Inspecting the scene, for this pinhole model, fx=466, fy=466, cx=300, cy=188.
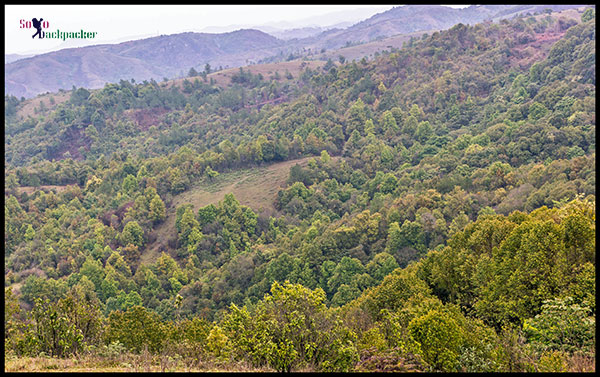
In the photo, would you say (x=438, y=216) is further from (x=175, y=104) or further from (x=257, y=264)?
(x=175, y=104)

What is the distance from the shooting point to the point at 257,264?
128 ft

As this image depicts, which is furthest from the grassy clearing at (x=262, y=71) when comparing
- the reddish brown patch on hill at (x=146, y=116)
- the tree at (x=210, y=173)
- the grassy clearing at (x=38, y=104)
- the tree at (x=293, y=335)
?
the tree at (x=293, y=335)

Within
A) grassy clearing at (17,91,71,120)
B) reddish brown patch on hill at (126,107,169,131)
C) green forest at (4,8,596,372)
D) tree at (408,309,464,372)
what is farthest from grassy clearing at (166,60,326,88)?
tree at (408,309,464,372)

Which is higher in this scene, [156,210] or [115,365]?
[115,365]

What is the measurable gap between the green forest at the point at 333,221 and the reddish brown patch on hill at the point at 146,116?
56cm

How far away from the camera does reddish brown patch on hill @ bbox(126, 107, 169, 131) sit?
100062 millimetres

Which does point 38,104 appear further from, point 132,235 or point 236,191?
point 132,235

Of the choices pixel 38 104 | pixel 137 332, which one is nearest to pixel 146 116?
pixel 38 104

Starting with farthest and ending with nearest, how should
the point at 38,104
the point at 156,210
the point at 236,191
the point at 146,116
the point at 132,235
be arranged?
1. the point at 38,104
2. the point at 146,116
3. the point at 236,191
4. the point at 156,210
5. the point at 132,235

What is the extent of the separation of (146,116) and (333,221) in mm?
68014

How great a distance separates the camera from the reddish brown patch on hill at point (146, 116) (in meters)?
100

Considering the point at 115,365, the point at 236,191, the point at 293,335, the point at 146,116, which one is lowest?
the point at 236,191

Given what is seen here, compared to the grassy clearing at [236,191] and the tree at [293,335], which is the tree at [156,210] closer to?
the grassy clearing at [236,191]

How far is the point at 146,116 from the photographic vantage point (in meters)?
102
